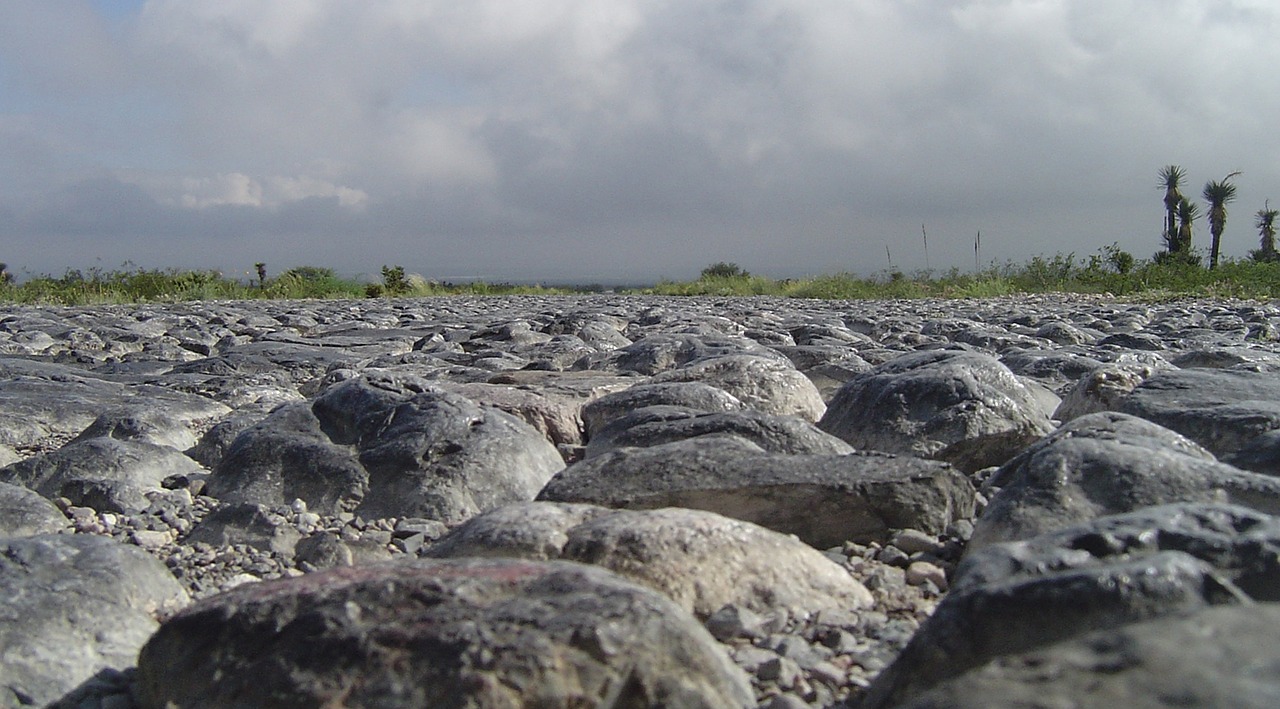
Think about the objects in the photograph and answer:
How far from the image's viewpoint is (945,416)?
319 centimetres

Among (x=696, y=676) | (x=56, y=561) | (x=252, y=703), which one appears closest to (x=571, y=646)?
(x=696, y=676)

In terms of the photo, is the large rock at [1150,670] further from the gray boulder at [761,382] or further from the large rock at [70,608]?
the gray boulder at [761,382]

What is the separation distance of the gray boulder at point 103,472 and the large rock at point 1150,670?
264 cm

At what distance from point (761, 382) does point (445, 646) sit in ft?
9.15

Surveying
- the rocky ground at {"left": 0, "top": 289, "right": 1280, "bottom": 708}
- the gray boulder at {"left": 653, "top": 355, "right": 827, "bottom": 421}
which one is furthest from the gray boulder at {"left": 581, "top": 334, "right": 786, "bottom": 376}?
the gray boulder at {"left": 653, "top": 355, "right": 827, "bottom": 421}

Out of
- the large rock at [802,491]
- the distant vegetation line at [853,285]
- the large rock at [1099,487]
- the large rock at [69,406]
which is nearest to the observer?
the large rock at [1099,487]

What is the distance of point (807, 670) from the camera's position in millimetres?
1696

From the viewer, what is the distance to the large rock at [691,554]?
1.93 m

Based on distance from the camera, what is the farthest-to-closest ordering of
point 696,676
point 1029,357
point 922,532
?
point 1029,357, point 922,532, point 696,676

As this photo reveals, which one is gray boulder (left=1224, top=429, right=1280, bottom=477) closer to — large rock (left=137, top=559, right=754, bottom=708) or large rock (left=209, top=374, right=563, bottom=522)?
large rock (left=137, top=559, right=754, bottom=708)

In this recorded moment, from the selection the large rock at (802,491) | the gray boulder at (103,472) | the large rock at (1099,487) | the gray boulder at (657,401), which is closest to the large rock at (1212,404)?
the large rock at (1099,487)

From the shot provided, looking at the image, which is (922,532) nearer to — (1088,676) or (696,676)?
(696,676)

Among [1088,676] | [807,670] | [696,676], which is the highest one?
[1088,676]

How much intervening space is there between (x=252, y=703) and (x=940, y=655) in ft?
3.27
